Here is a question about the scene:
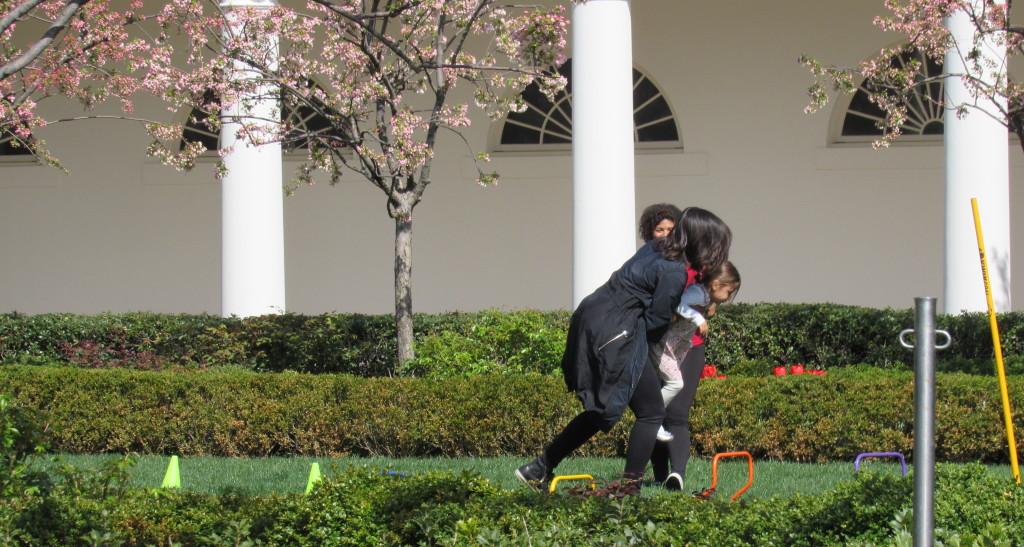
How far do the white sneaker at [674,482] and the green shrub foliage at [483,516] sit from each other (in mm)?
1332

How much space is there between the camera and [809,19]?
14320mm

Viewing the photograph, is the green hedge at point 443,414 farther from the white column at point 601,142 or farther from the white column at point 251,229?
the white column at point 251,229

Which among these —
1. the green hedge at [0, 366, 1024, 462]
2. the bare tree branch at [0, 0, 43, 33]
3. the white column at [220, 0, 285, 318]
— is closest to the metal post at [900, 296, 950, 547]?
the bare tree branch at [0, 0, 43, 33]

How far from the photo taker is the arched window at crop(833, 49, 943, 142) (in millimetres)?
14273

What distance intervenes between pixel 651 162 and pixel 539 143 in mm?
1513

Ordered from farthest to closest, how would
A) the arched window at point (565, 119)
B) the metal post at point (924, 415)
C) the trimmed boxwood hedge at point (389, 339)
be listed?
the arched window at point (565, 119)
the trimmed boxwood hedge at point (389, 339)
the metal post at point (924, 415)

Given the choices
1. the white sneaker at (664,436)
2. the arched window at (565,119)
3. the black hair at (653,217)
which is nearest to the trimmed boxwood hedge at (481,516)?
the white sneaker at (664,436)

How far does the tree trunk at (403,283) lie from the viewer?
28.2 ft

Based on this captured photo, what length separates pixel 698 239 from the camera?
5.37 metres

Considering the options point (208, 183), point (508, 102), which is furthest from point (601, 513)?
point (208, 183)

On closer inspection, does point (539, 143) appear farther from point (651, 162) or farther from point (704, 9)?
point (704, 9)

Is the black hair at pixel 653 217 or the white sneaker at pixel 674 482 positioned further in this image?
the black hair at pixel 653 217

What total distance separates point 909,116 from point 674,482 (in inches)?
404

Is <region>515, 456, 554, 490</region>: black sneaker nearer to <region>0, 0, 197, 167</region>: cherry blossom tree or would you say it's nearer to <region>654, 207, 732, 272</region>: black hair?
<region>654, 207, 732, 272</region>: black hair
